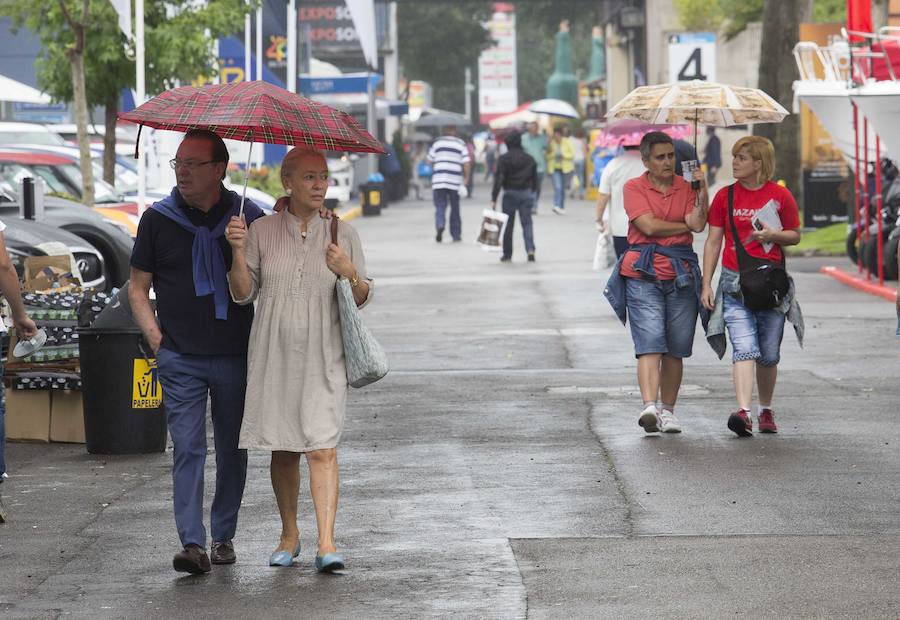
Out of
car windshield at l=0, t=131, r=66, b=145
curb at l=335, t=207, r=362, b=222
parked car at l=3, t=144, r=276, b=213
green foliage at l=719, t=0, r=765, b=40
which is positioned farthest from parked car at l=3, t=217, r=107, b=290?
green foliage at l=719, t=0, r=765, b=40

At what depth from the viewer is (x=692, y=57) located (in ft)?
89.0

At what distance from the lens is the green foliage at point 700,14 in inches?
1678

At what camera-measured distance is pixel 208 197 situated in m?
6.82

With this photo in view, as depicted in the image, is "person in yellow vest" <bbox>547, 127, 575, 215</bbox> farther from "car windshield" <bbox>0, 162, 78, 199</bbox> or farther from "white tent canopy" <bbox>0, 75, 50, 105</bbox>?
"white tent canopy" <bbox>0, 75, 50, 105</bbox>

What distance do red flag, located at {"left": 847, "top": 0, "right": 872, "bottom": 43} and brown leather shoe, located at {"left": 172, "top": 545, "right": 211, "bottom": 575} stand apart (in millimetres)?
14392

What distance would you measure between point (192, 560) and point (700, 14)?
37673 millimetres

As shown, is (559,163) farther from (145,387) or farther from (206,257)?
(206,257)

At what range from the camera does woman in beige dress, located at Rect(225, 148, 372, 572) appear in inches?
263

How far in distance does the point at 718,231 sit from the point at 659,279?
423 mm

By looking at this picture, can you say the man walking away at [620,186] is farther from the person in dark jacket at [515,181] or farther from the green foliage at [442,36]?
the green foliage at [442,36]

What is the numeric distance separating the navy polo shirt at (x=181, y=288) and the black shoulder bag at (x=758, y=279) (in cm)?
392

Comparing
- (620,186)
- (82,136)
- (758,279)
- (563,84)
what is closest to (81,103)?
(82,136)

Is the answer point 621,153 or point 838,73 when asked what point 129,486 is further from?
point 838,73

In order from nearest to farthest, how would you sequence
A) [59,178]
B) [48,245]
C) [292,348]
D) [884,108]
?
[292,348] → [48,245] → [884,108] → [59,178]
